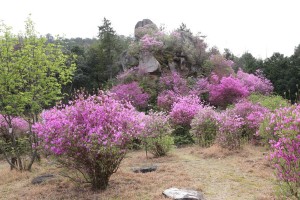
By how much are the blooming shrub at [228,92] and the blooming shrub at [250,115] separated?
17.7ft

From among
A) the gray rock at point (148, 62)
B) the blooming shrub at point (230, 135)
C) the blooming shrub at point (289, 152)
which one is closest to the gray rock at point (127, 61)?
the gray rock at point (148, 62)

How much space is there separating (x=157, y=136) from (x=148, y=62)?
38.2ft

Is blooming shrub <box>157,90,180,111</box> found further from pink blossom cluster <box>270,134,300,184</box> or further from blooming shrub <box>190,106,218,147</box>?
pink blossom cluster <box>270,134,300,184</box>

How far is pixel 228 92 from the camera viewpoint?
18.5 m

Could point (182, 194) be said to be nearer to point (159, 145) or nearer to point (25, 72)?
point (159, 145)

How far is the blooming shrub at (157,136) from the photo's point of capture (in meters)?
10.6

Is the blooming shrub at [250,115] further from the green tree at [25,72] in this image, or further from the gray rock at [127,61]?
the gray rock at [127,61]

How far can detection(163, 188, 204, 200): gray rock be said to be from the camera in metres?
5.66

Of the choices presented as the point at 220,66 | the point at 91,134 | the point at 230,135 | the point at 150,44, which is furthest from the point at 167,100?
the point at 91,134

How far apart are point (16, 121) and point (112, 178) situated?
8937 mm

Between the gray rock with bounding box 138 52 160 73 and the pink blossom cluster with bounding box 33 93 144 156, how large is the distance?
14636 millimetres

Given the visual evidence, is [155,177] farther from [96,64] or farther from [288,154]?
[96,64]

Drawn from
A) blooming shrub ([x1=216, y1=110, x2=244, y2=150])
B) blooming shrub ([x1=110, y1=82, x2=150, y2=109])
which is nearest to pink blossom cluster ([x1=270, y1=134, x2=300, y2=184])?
blooming shrub ([x1=216, y1=110, x2=244, y2=150])

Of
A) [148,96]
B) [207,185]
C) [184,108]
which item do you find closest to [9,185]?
[207,185]
